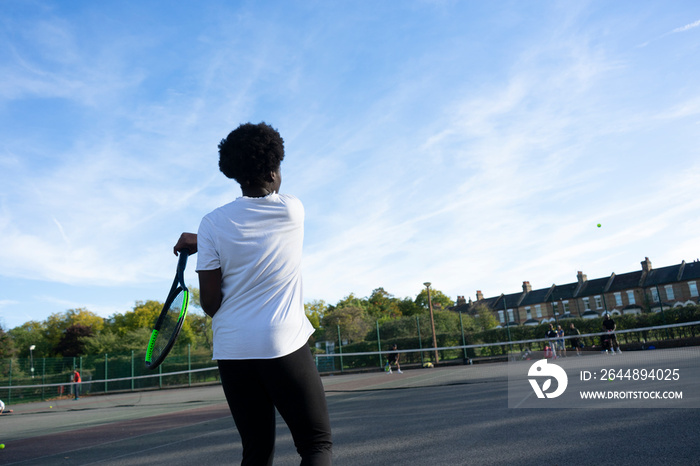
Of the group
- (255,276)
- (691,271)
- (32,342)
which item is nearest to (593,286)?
(691,271)

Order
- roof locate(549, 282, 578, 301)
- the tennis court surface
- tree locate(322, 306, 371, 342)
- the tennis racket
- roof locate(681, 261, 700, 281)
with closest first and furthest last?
the tennis racket → the tennis court surface → tree locate(322, 306, 371, 342) → roof locate(681, 261, 700, 281) → roof locate(549, 282, 578, 301)

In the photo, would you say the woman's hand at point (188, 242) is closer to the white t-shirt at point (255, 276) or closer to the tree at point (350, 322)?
the white t-shirt at point (255, 276)

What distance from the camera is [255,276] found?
2006mm

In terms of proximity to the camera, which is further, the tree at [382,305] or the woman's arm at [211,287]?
the tree at [382,305]

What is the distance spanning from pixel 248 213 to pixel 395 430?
4318 millimetres

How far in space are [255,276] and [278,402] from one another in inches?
19.1

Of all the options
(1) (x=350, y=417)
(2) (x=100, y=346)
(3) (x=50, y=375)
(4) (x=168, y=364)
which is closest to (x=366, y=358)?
(4) (x=168, y=364)

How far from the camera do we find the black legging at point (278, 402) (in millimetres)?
1901

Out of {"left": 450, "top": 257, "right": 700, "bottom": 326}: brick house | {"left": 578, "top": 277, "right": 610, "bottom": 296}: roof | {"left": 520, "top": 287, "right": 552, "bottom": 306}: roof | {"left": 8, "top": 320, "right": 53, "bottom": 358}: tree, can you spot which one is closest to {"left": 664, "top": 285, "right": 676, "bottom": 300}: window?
{"left": 450, "top": 257, "right": 700, "bottom": 326}: brick house

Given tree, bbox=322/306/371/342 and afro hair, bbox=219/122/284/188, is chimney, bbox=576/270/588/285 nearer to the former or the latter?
tree, bbox=322/306/371/342

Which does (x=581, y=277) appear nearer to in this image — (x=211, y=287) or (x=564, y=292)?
(x=564, y=292)

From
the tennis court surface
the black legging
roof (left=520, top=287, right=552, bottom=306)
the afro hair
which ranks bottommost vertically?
the tennis court surface

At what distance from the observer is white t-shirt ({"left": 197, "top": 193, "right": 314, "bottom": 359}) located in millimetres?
1947

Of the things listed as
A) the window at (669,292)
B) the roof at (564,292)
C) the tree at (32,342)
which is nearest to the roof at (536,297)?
the roof at (564,292)
